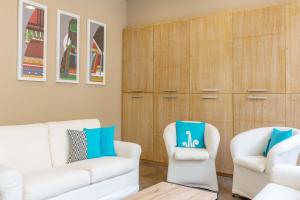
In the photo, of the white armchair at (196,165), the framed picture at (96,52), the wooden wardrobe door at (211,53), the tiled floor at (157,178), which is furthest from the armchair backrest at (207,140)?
the framed picture at (96,52)

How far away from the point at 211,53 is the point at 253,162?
176cm

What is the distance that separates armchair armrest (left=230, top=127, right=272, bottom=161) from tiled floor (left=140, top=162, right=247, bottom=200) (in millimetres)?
484

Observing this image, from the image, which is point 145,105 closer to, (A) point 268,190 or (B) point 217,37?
(B) point 217,37

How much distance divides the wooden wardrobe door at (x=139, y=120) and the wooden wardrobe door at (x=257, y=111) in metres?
1.43

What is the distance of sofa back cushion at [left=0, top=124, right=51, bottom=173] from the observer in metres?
2.62

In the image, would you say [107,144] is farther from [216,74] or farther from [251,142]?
[216,74]

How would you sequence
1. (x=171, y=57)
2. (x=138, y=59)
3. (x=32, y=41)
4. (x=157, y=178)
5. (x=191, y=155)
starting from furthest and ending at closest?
(x=138, y=59) < (x=171, y=57) < (x=157, y=178) < (x=32, y=41) < (x=191, y=155)

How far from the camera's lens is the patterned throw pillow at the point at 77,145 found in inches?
124

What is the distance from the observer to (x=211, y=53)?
413cm

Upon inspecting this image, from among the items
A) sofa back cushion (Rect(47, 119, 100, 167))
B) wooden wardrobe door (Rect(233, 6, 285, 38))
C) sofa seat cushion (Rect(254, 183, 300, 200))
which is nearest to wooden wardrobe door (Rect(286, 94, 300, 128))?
wooden wardrobe door (Rect(233, 6, 285, 38))

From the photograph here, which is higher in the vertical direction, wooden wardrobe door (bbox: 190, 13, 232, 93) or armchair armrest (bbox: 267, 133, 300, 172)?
wooden wardrobe door (bbox: 190, 13, 232, 93)

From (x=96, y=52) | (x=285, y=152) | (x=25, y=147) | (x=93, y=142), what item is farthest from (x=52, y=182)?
(x=96, y=52)

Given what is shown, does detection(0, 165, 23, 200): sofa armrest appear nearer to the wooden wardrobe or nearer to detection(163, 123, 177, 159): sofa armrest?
detection(163, 123, 177, 159): sofa armrest

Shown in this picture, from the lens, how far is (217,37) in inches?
161
